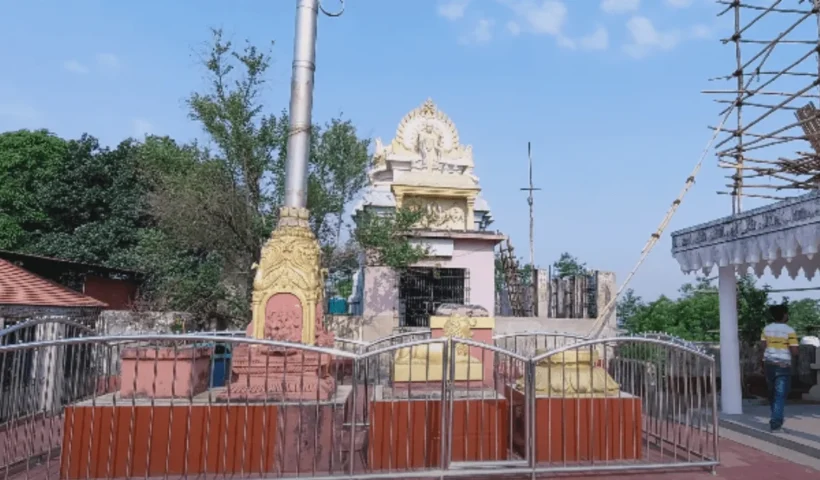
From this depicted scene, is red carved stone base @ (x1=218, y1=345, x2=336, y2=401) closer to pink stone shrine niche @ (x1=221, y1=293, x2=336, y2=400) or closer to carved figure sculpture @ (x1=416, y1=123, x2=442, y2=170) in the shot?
pink stone shrine niche @ (x1=221, y1=293, x2=336, y2=400)

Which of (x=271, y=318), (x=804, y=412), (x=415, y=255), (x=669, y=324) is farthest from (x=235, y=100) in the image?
(x=669, y=324)

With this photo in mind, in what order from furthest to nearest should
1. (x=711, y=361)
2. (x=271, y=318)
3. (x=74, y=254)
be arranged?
(x=74, y=254), (x=271, y=318), (x=711, y=361)

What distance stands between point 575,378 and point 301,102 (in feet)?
18.7

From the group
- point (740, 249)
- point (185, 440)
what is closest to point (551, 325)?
point (740, 249)

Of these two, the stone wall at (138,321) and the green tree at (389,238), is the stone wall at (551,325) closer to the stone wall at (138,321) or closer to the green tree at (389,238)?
the green tree at (389,238)

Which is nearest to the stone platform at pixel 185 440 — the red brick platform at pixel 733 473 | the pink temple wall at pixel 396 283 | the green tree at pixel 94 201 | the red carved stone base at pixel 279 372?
the red brick platform at pixel 733 473

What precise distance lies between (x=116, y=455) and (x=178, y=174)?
9333 mm

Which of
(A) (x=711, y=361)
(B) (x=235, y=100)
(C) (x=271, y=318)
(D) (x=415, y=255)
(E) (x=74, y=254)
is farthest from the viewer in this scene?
(E) (x=74, y=254)

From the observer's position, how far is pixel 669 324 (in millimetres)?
23594

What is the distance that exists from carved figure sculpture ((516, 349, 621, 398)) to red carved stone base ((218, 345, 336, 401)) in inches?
98.3

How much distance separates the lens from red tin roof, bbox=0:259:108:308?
9.47 meters

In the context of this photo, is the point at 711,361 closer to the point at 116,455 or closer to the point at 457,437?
the point at 457,437

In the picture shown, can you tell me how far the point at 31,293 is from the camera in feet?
33.1

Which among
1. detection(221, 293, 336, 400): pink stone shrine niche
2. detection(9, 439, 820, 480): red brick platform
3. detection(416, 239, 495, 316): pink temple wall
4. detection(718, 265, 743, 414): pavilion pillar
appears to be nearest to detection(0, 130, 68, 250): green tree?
detection(416, 239, 495, 316): pink temple wall
